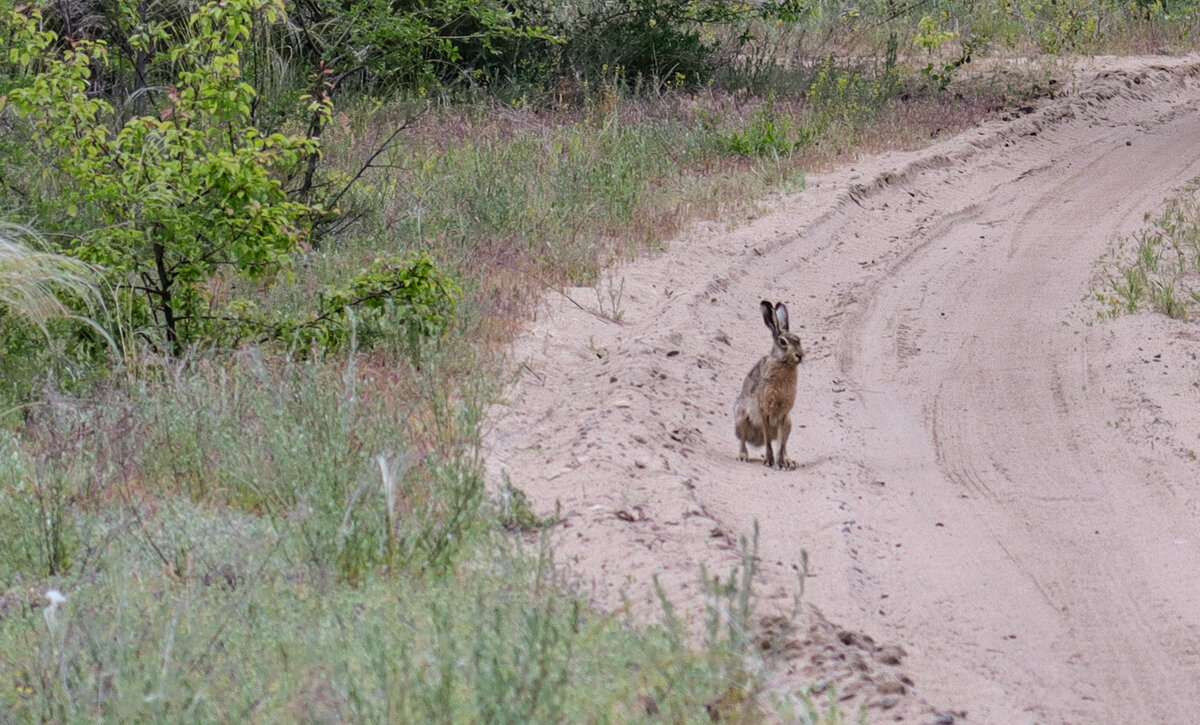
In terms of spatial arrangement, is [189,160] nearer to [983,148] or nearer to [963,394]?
[963,394]

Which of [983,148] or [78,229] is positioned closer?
[78,229]

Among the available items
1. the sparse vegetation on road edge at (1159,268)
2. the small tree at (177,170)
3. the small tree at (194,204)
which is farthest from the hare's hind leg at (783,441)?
the sparse vegetation on road edge at (1159,268)

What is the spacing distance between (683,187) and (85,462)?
8.25 metres

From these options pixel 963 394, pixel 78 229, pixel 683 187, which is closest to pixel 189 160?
pixel 78 229

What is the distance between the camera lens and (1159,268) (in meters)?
11.2

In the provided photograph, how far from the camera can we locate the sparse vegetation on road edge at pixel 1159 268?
10078 mm

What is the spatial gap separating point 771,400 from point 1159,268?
17.2 ft

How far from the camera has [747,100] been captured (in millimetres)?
17328

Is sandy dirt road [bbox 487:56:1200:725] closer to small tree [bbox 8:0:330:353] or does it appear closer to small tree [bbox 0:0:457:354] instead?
small tree [bbox 0:0:457:354]

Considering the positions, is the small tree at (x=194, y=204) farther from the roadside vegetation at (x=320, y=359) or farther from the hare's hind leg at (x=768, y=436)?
the hare's hind leg at (x=768, y=436)

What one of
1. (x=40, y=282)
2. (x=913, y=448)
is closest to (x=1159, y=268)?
(x=913, y=448)

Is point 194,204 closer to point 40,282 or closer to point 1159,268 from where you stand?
point 40,282

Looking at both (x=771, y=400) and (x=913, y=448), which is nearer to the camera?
(x=771, y=400)

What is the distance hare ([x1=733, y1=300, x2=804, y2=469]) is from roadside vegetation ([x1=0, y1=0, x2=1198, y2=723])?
57.8 inches
